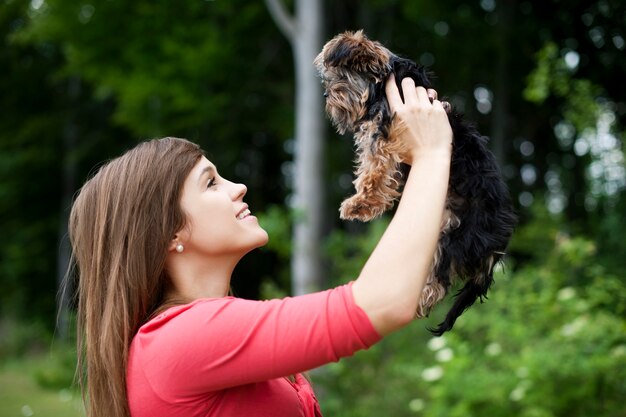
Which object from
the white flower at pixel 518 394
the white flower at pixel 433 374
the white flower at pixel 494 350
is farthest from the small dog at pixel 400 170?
the white flower at pixel 494 350

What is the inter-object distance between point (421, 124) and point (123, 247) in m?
0.81

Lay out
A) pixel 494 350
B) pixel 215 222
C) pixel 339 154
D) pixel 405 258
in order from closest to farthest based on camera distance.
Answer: pixel 405 258 → pixel 215 222 → pixel 494 350 → pixel 339 154

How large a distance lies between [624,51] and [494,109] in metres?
6.55

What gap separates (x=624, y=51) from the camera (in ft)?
25.9

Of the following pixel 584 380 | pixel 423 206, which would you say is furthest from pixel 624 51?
pixel 423 206

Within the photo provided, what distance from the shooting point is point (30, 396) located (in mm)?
12070

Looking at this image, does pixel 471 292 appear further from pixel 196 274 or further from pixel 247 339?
pixel 196 274

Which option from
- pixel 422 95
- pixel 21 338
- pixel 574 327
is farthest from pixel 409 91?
pixel 21 338

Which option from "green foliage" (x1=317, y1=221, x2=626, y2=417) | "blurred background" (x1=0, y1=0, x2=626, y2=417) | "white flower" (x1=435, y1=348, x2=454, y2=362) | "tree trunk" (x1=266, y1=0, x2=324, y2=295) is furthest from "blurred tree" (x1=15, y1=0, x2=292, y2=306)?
"white flower" (x1=435, y1=348, x2=454, y2=362)

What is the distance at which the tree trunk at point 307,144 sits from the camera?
29.0ft

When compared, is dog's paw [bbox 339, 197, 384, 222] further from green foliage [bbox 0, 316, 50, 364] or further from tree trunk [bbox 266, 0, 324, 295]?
green foliage [bbox 0, 316, 50, 364]

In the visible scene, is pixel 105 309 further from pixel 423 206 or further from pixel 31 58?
pixel 31 58

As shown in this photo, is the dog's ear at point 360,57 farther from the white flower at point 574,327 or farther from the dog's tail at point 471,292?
the white flower at point 574,327

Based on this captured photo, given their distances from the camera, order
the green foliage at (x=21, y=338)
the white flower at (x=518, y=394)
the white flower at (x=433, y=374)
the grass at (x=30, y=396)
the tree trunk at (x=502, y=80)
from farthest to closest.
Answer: the green foliage at (x=21, y=338) < the tree trunk at (x=502, y=80) < the grass at (x=30, y=396) < the white flower at (x=433, y=374) < the white flower at (x=518, y=394)
